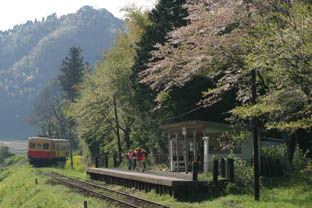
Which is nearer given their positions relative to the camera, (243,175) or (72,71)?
(243,175)

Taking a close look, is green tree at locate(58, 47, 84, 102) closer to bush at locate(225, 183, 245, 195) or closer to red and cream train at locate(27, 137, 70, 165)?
red and cream train at locate(27, 137, 70, 165)

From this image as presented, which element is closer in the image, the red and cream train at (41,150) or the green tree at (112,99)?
the green tree at (112,99)

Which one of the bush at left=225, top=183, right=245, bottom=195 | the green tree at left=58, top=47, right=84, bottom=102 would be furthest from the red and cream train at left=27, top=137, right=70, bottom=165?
the green tree at left=58, top=47, right=84, bottom=102

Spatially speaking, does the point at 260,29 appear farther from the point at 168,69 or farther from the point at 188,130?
the point at 188,130

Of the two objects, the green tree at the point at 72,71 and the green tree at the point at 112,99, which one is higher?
the green tree at the point at 72,71

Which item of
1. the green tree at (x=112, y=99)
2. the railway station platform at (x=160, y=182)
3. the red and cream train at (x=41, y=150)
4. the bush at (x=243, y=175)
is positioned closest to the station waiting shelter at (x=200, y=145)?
the bush at (x=243, y=175)

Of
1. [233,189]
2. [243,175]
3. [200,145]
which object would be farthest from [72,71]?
[233,189]

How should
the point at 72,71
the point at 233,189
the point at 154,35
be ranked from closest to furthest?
the point at 233,189 < the point at 154,35 < the point at 72,71

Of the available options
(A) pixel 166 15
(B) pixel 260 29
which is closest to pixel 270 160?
(B) pixel 260 29

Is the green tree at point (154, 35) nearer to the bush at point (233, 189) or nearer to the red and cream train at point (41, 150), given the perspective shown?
the bush at point (233, 189)

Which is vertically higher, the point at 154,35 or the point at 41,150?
the point at 154,35

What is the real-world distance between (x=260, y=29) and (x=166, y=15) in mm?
20705

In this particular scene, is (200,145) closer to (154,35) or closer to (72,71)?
(154,35)

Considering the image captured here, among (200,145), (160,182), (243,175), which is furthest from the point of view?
(200,145)
